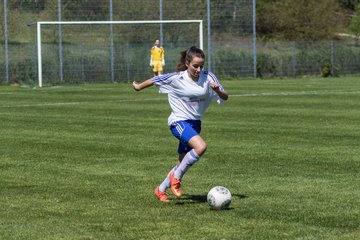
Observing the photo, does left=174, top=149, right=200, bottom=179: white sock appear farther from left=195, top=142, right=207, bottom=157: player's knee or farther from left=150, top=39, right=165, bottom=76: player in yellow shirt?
left=150, top=39, right=165, bottom=76: player in yellow shirt

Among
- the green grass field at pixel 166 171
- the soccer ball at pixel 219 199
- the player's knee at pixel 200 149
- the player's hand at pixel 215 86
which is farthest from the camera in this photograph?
the player's hand at pixel 215 86

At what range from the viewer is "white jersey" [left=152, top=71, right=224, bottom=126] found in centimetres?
1126

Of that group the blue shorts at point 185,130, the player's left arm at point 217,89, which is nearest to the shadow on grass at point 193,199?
the blue shorts at point 185,130

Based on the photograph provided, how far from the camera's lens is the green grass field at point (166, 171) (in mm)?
9258

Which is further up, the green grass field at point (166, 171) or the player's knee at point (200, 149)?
the player's knee at point (200, 149)

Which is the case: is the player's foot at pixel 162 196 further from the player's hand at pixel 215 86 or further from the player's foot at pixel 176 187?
the player's hand at pixel 215 86

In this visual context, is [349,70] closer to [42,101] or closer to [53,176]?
[42,101]

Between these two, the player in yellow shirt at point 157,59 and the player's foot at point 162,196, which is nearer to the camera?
the player's foot at point 162,196

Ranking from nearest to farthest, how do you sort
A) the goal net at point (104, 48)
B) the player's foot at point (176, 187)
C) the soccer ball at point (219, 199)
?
the soccer ball at point (219, 199) → the player's foot at point (176, 187) → the goal net at point (104, 48)

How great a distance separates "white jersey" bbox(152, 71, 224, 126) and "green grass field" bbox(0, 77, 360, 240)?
3.19 feet

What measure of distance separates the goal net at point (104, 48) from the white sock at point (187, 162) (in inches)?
1345

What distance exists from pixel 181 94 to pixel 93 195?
158cm

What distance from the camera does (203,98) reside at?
11.3 meters

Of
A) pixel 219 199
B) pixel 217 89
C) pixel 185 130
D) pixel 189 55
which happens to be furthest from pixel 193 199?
pixel 189 55
